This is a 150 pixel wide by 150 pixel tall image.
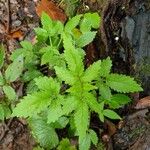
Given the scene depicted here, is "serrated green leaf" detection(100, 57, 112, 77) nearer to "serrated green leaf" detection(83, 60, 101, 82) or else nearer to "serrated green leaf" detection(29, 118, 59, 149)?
"serrated green leaf" detection(83, 60, 101, 82)

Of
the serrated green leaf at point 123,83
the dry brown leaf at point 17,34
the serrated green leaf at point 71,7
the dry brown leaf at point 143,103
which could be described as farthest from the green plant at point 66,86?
the dry brown leaf at point 17,34

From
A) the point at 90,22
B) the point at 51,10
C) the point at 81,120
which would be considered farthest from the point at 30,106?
the point at 51,10

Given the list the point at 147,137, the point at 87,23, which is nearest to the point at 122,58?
the point at 87,23

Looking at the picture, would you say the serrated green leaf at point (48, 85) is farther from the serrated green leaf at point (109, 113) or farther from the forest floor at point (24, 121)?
the forest floor at point (24, 121)

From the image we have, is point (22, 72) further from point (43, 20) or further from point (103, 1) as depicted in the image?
point (103, 1)

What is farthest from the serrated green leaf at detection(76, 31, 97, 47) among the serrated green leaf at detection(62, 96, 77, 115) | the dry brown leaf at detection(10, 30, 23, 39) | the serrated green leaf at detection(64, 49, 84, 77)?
the dry brown leaf at detection(10, 30, 23, 39)
